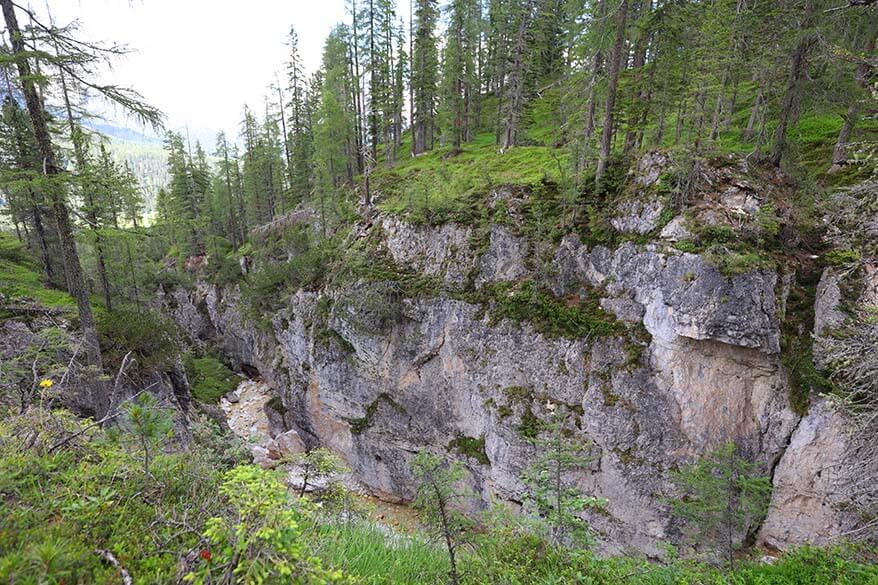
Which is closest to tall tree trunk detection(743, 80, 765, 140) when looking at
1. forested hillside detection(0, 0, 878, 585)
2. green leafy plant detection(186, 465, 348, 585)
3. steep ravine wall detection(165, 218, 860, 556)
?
forested hillside detection(0, 0, 878, 585)

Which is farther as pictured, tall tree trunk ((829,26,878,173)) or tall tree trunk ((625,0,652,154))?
tall tree trunk ((625,0,652,154))

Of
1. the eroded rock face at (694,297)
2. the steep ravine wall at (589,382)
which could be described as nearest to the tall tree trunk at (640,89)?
the eroded rock face at (694,297)

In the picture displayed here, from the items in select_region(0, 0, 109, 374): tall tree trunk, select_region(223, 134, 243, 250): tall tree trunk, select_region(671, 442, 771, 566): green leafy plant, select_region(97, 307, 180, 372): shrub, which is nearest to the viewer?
select_region(0, 0, 109, 374): tall tree trunk

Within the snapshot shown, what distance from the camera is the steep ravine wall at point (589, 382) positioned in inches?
412

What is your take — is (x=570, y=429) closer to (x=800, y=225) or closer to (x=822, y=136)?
(x=800, y=225)

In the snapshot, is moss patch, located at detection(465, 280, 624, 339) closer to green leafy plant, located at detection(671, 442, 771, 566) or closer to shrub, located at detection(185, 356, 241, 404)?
green leafy plant, located at detection(671, 442, 771, 566)

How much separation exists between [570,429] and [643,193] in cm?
880

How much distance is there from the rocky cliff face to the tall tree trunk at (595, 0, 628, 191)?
2988 mm

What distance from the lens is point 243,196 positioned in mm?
37531

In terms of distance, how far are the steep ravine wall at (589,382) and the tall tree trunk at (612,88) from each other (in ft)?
10.6

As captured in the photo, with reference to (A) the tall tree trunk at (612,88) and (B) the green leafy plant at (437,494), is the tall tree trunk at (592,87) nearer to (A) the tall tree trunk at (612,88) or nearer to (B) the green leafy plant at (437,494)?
(A) the tall tree trunk at (612,88)

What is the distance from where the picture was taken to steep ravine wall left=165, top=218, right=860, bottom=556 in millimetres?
10469

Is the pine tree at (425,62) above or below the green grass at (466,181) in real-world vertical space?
above

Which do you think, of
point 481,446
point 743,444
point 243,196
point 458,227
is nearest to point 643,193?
point 458,227
